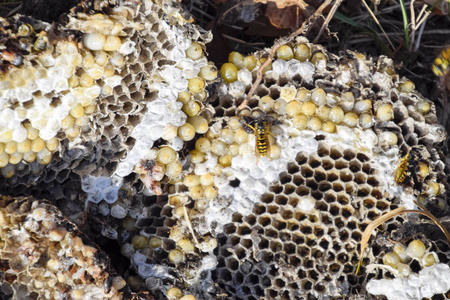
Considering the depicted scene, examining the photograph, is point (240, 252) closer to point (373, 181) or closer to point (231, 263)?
point (231, 263)

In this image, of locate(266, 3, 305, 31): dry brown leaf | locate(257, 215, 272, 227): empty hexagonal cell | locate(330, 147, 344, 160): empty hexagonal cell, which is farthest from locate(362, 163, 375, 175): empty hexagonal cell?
locate(266, 3, 305, 31): dry brown leaf

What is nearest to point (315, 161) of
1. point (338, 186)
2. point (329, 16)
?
point (338, 186)

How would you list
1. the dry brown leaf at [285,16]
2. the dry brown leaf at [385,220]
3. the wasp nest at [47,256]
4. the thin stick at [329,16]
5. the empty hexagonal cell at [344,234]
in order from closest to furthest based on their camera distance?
the wasp nest at [47,256] → the dry brown leaf at [385,220] → the empty hexagonal cell at [344,234] → the thin stick at [329,16] → the dry brown leaf at [285,16]

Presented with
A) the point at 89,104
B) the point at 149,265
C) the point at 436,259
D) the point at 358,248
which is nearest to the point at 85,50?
the point at 89,104

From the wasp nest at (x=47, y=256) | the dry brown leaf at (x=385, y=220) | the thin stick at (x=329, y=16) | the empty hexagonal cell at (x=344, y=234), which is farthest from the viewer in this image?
the thin stick at (x=329, y=16)

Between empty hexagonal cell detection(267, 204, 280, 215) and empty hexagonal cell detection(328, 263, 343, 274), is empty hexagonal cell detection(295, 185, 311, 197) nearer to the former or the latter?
empty hexagonal cell detection(267, 204, 280, 215)

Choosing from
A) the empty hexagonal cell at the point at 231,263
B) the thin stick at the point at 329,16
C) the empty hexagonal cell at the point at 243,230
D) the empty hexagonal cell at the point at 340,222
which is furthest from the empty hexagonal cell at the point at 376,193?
the thin stick at the point at 329,16

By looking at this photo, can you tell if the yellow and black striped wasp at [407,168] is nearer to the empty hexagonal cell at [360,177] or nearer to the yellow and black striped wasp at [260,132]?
the empty hexagonal cell at [360,177]
